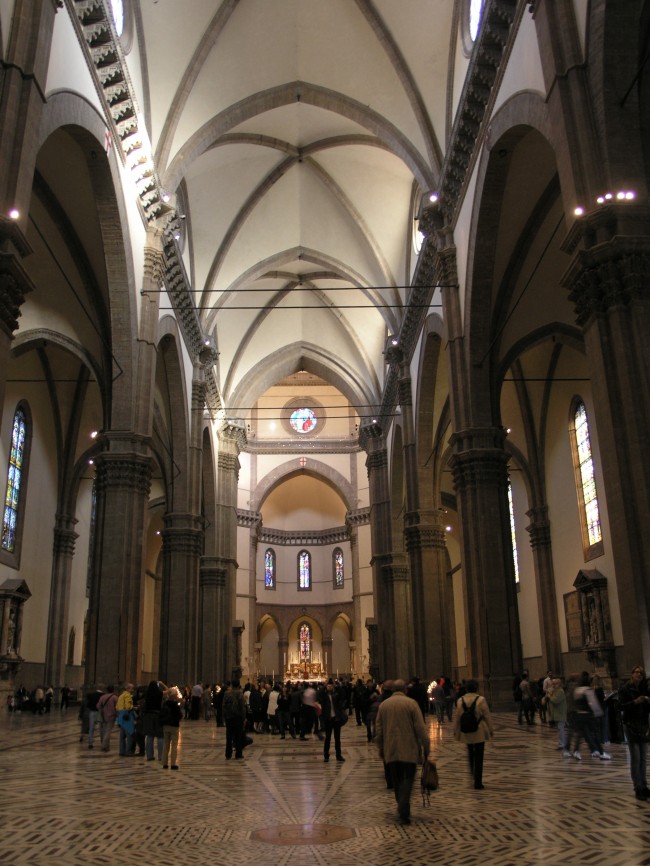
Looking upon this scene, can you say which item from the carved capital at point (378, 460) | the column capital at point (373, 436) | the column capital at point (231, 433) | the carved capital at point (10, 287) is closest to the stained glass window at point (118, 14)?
the carved capital at point (10, 287)

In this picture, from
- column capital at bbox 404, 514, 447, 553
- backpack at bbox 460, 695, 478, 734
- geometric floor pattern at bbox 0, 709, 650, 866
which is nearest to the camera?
geometric floor pattern at bbox 0, 709, 650, 866

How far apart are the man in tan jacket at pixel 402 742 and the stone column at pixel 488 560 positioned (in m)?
10.2

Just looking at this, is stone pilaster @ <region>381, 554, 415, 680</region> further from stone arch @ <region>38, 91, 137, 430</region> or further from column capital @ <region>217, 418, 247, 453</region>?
stone arch @ <region>38, 91, 137, 430</region>

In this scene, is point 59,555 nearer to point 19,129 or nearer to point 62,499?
point 62,499

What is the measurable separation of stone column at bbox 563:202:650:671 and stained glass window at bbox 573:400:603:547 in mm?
12391

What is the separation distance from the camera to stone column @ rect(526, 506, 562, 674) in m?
Answer: 24.4

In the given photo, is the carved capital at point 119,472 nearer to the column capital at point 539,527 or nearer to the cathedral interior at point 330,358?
the cathedral interior at point 330,358

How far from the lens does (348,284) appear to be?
3322 cm

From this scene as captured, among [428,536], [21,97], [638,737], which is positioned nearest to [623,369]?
[638,737]

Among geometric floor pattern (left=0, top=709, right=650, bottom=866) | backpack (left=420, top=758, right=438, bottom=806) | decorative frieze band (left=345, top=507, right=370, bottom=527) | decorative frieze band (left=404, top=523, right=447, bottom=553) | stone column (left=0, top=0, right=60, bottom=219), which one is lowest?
geometric floor pattern (left=0, top=709, right=650, bottom=866)

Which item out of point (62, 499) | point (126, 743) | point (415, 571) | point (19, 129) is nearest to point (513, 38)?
point (19, 129)

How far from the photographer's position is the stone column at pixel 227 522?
3316 cm

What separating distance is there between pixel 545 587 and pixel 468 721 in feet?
59.8

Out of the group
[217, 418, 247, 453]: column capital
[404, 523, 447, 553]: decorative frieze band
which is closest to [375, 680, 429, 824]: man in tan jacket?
[404, 523, 447, 553]: decorative frieze band
